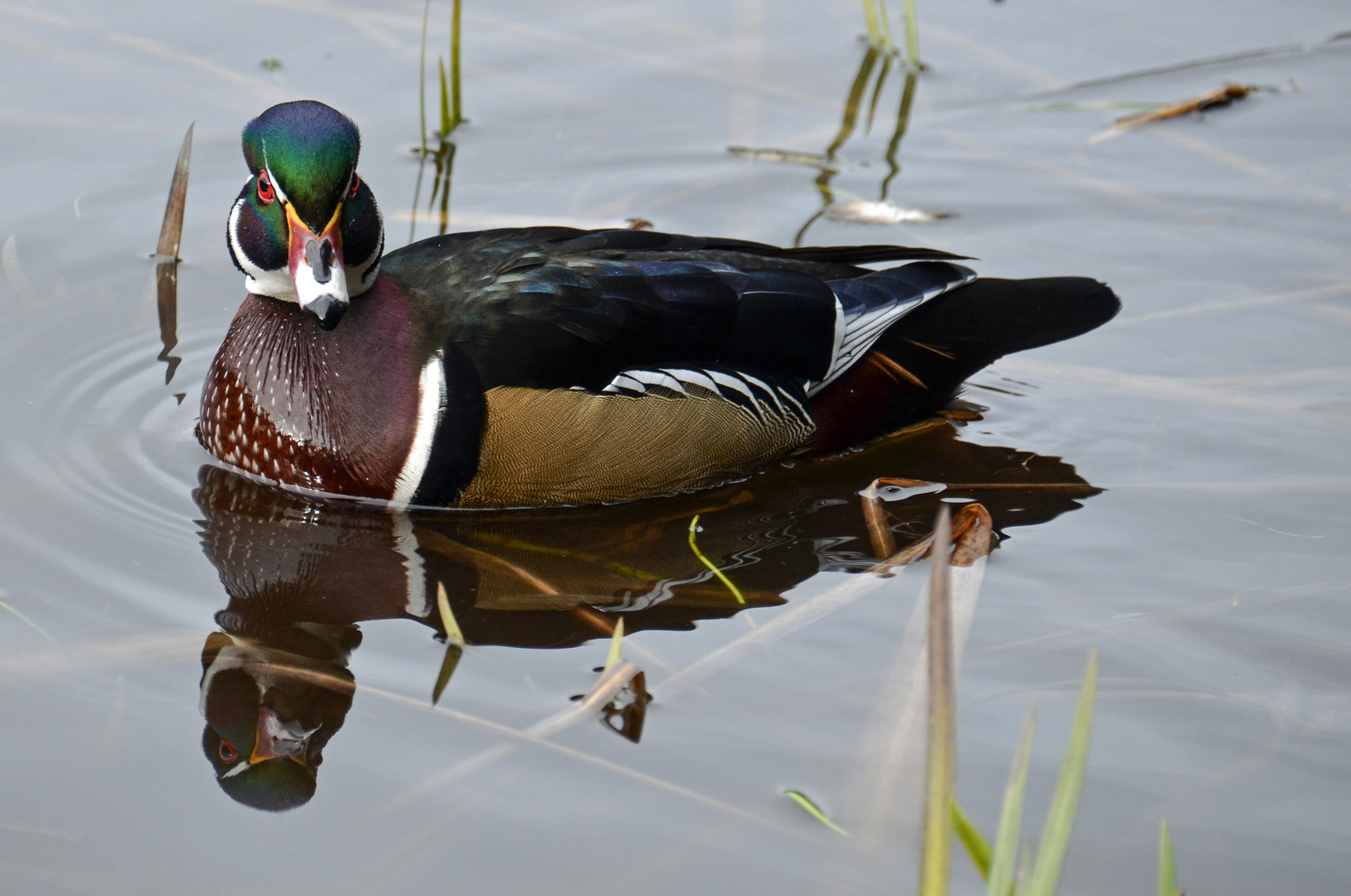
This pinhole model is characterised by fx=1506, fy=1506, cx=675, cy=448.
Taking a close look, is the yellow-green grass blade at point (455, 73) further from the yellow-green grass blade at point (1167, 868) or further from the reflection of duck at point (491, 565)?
the yellow-green grass blade at point (1167, 868)

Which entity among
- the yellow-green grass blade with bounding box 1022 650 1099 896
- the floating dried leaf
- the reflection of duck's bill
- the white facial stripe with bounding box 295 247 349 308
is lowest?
the reflection of duck's bill

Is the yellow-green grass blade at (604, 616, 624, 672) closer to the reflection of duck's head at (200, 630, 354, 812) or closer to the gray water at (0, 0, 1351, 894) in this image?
the gray water at (0, 0, 1351, 894)

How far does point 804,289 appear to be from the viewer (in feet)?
16.4

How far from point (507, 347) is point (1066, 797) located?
106 inches

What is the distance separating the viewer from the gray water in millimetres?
3557

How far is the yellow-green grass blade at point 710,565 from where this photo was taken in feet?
14.8

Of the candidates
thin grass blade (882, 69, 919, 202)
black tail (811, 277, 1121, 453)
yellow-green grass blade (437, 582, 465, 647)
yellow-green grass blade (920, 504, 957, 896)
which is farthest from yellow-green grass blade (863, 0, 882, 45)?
yellow-green grass blade (920, 504, 957, 896)

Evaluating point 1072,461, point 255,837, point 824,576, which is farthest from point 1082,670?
point 255,837

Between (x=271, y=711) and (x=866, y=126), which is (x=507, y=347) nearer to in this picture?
(x=271, y=711)

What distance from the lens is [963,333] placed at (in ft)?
17.5

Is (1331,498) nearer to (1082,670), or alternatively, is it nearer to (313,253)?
(1082,670)

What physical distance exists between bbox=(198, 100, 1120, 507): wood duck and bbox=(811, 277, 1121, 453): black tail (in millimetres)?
90

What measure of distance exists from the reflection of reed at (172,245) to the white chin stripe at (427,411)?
163 cm

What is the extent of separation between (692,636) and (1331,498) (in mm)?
2264
